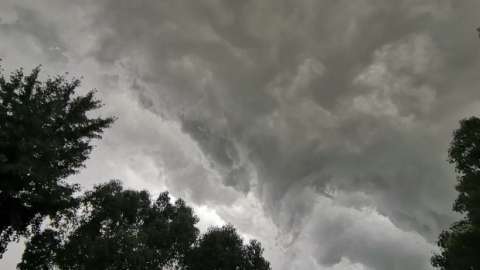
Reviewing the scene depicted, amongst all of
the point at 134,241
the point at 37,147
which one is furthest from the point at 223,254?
the point at 37,147

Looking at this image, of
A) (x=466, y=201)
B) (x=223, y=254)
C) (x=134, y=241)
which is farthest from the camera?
(x=223, y=254)

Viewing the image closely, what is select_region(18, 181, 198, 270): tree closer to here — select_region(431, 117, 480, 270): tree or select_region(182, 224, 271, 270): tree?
select_region(182, 224, 271, 270): tree

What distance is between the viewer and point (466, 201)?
21.8 meters

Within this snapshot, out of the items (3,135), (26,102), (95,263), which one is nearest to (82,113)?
(26,102)

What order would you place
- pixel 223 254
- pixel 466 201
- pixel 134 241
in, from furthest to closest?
pixel 223 254 < pixel 134 241 < pixel 466 201

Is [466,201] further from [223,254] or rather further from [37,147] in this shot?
[37,147]

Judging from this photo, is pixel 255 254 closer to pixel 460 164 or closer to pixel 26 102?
pixel 460 164

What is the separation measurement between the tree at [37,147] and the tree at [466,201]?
124ft

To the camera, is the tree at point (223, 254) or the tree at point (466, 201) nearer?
the tree at point (466, 201)

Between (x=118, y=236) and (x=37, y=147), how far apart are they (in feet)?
52.1

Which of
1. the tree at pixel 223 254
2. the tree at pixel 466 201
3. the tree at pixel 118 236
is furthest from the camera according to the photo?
the tree at pixel 223 254

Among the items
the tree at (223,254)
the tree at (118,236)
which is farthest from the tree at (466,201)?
the tree at (118,236)

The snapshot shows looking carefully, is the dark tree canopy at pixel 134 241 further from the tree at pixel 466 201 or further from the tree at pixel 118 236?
the tree at pixel 466 201

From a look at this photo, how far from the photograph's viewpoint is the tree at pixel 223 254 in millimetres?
41688
